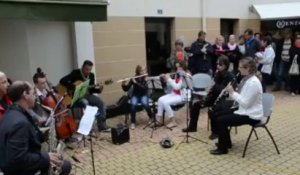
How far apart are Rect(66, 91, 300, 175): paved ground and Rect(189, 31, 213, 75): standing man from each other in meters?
2.64

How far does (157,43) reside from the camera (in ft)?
32.7

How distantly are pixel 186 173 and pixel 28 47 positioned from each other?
3.86 m

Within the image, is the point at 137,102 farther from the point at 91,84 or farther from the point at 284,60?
the point at 284,60

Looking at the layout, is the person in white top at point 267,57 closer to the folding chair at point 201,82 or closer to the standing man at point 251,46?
the standing man at point 251,46

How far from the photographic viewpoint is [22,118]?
3059 mm

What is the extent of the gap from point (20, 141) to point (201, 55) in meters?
7.04

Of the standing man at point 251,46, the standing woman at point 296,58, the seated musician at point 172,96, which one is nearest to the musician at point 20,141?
the seated musician at point 172,96

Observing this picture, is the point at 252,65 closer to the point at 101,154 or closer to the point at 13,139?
the point at 101,154

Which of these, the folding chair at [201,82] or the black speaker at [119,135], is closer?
the black speaker at [119,135]

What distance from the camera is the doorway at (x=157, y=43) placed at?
965 centimetres

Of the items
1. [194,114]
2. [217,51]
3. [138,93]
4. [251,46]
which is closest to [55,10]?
[138,93]

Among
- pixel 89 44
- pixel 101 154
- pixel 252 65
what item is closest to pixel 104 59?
pixel 89 44

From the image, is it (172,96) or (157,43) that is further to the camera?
(157,43)

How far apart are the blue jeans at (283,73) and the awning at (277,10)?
8.53 feet
